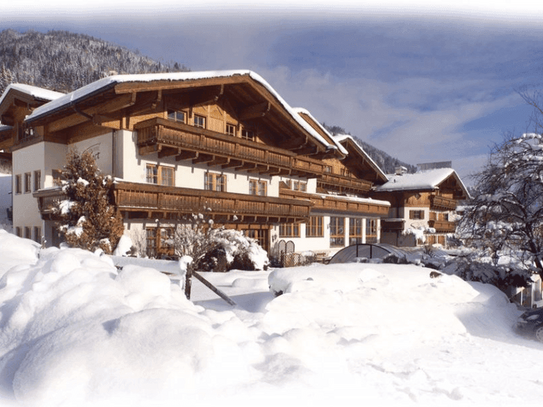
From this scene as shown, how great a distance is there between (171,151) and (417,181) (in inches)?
1149

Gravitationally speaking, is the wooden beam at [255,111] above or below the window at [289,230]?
above

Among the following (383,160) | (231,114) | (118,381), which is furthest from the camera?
(383,160)

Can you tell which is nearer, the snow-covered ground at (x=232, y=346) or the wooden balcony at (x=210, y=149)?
the snow-covered ground at (x=232, y=346)

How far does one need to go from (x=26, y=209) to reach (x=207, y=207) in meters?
9.92

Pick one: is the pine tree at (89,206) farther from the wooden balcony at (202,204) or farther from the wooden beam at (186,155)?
the wooden beam at (186,155)

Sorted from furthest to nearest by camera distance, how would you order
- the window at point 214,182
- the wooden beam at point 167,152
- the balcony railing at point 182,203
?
1. the window at point 214,182
2. the wooden beam at point 167,152
3. the balcony railing at point 182,203

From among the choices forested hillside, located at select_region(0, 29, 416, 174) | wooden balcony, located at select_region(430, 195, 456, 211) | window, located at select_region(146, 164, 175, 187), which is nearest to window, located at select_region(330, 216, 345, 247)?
window, located at select_region(146, 164, 175, 187)

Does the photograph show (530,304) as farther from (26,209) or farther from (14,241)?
(26,209)

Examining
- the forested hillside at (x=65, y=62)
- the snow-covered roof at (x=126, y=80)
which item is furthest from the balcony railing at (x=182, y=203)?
the forested hillside at (x=65, y=62)

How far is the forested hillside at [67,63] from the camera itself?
7788 centimetres

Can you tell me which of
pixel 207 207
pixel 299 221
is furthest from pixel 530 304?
pixel 207 207

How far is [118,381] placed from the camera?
3889mm

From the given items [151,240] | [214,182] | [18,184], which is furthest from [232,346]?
[18,184]

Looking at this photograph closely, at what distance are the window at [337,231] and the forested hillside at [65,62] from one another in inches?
2100
